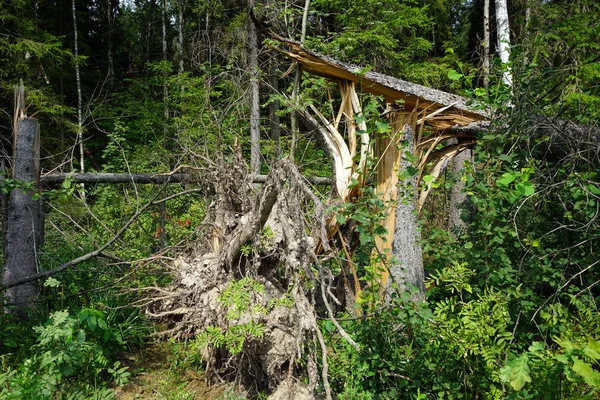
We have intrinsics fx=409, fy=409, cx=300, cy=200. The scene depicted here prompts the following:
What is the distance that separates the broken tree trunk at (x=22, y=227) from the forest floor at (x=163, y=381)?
1.33 metres

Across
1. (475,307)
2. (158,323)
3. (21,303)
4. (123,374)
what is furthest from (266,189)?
(21,303)

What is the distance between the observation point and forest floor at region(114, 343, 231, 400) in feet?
11.7

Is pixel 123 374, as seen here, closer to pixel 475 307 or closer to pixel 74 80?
pixel 475 307

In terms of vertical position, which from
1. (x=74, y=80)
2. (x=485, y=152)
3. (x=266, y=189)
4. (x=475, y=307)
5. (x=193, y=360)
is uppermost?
(x=74, y=80)

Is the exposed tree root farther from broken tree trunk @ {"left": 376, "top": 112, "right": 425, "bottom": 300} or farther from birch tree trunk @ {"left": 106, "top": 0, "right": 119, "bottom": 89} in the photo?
birch tree trunk @ {"left": 106, "top": 0, "right": 119, "bottom": 89}

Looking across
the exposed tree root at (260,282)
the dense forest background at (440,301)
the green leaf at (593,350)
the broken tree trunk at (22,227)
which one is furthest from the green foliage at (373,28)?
the green leaf at (593,350)

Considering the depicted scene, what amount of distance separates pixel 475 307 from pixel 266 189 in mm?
1797

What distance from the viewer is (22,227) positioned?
14.2 feet

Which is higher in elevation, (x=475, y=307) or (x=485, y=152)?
(x=485, y=152)

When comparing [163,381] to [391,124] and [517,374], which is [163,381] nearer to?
[517,374]

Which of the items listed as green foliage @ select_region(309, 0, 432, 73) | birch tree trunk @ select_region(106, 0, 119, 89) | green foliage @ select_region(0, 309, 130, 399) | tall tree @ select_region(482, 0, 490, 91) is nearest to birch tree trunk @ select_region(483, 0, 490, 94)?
tall tree @ select_region(482, 0, 490, 91)

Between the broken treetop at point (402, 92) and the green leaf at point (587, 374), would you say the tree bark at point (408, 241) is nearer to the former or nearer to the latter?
the broken treetop at point (402, 92)

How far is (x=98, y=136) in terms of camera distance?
15836 mm

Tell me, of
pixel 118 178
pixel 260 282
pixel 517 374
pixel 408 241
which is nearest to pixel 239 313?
pixel 260 282
